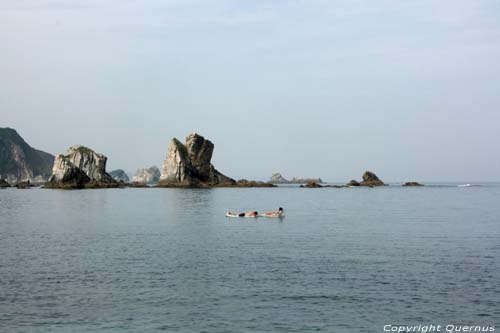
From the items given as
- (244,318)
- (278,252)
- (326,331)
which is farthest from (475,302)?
(278,252)

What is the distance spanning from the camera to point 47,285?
34156mm

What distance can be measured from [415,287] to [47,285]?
2267cm

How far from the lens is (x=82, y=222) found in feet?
256

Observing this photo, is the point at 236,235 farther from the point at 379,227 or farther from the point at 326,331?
the point at 326,331

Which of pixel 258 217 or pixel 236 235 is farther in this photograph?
pixel 258 217

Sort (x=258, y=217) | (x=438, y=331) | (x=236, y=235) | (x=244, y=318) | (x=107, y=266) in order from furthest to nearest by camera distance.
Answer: (x=258, y=217) < (x=236, y=235) < (x=107, y=266) < (x=244, y=318) < (x=438, y=331)

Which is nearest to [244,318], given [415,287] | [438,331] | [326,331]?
[326,331]

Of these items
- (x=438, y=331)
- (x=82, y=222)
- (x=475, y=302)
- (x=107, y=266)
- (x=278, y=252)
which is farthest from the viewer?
(x=82, y=222)

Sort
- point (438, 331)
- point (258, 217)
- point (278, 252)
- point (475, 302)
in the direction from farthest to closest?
point (258, 217) → point (278, 252) → point (475, 302) → point (438, 331)

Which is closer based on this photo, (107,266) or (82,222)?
(107,266)

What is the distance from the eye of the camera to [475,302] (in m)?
29.7

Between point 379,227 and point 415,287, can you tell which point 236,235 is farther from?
point 415,287

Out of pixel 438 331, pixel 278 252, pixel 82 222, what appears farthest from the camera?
pixel 82 222

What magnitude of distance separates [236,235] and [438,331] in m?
38.1
